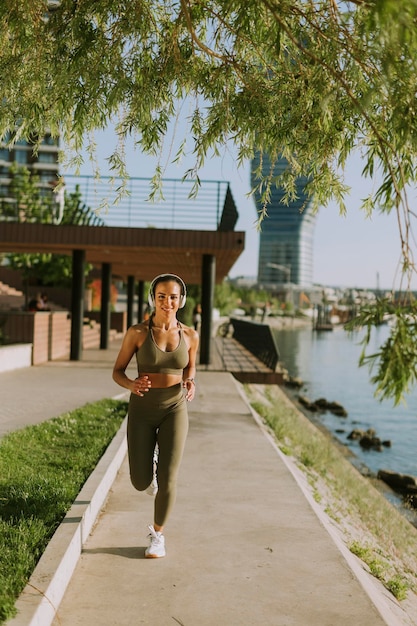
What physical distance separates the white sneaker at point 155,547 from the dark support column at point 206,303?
1453 centimetres

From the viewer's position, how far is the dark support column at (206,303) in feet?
63.9

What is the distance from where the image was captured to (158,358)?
Answer: 15.1 ft

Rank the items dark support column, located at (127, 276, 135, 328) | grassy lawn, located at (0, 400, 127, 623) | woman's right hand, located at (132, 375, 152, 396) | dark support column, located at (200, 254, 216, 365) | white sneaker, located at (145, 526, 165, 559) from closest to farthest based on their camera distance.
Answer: grassy lawn, located at (0, 400, 127, 623)
woman's right hand, located at (132, 375, 152, 396)
white sneaker, located at (145, 526, 165, 559)
dark support column, located at (200, 254, 216, 365)
dark support column, located at (127, 276, 135, 328)

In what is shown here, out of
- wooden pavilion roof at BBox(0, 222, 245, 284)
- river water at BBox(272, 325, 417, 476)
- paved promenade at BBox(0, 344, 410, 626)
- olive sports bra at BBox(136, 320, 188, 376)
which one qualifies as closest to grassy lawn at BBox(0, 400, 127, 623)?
paved promenade at BBox(0, 344, 410, 626)

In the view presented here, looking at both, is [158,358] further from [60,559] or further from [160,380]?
[60,559]

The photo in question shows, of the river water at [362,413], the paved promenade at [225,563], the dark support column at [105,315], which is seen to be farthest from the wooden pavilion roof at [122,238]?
the paved promenade at [225,563]

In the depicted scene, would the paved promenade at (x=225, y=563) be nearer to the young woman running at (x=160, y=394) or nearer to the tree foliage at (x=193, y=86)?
the young woman running at (x=160, y=394)

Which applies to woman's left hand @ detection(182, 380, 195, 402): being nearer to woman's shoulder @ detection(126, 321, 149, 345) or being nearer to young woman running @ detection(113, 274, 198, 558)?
young woman running @ detection(113, 274, 198, 558)

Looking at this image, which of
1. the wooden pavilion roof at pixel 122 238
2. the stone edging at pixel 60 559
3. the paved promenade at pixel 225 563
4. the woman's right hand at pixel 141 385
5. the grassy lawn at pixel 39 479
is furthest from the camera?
the wooden pavilion roof at pixel 122 238

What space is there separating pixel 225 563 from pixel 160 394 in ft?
4.25

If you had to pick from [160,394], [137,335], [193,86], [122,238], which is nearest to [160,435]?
[160,394]

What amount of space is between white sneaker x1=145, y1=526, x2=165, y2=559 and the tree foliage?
284 centimetres

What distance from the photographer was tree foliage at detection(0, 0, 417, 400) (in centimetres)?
523

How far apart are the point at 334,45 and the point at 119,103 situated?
1858 millimetres
